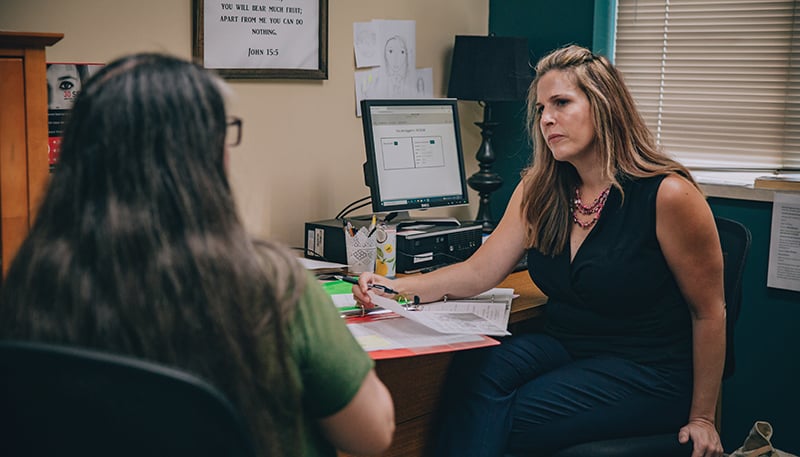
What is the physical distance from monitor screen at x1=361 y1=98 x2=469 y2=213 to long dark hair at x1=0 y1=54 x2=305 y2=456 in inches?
62.1

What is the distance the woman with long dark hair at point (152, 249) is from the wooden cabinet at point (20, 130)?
0.56 meters

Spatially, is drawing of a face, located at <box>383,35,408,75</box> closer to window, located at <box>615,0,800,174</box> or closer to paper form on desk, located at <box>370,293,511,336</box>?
window, located at <box>615,0,800,174</box>

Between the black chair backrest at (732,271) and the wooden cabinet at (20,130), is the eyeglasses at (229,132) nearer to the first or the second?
the wooden cabinet at (20,130)

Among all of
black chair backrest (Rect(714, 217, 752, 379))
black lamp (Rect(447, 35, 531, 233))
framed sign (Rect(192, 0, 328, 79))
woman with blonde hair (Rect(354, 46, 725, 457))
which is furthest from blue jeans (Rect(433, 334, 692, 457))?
framed sign (Rect(192, 0, 328, 79))

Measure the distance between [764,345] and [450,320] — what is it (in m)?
1.35

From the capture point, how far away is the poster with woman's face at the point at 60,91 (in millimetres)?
1860

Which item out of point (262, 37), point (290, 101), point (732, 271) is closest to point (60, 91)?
point (262, 37)

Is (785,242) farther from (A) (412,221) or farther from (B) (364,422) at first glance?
(B) (364,422)

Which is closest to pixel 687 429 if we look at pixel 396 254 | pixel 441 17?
pixel 396 254

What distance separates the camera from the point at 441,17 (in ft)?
9.90

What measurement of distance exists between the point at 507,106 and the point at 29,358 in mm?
2577

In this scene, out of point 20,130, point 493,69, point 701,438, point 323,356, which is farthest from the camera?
point 493,69

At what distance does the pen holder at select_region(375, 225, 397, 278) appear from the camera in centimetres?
226

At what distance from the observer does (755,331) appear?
107 inches
